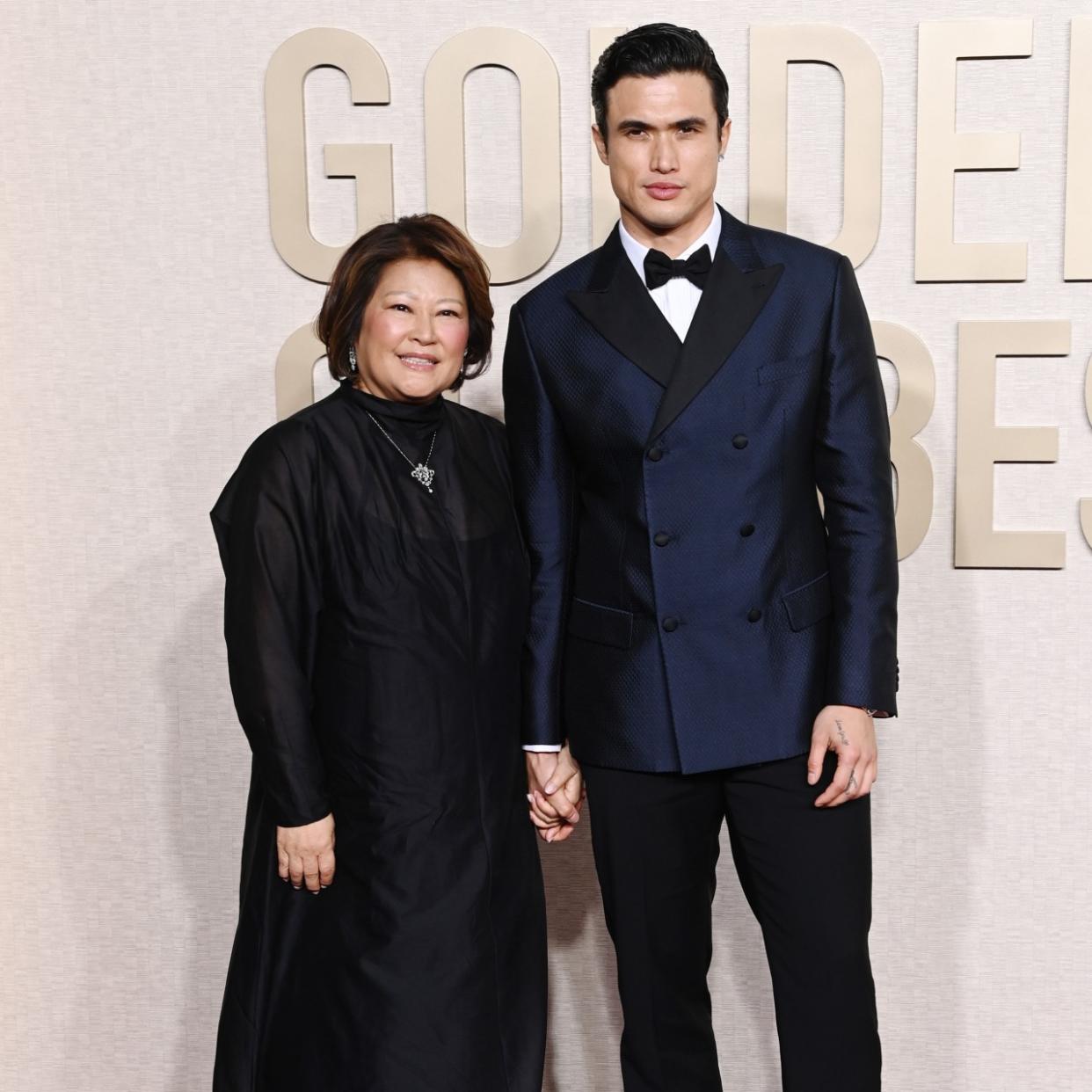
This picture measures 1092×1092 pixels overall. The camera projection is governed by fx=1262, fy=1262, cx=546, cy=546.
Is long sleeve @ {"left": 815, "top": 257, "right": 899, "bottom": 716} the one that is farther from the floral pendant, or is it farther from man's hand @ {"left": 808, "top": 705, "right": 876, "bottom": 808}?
the floral pendant

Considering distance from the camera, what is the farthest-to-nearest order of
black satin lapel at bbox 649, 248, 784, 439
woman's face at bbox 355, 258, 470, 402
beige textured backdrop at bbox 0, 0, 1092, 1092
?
beige textured backdrop at bbox 0, 0, 1092, 1092
woman's face at bbox 355, 258, 470, 402
black satin lapel at bbox 649, 248, 784, 439

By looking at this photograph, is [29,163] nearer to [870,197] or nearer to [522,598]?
[522,598]

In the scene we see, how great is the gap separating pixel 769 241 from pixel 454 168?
2.74 ft

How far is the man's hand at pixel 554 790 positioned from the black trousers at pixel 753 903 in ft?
0.17

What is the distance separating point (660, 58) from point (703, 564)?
689 millimetres

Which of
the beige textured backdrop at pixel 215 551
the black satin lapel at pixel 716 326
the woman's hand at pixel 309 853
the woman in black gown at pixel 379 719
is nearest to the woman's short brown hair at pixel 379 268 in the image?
the woman in black gown at pixel 379 719

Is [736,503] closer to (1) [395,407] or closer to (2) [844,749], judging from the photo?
(2) [844,749]

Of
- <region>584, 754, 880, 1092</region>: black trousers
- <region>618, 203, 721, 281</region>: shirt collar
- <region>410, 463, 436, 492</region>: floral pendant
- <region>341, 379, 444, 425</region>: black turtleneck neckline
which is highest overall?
<region>618, 203, 721, 281</region>: shirt collar

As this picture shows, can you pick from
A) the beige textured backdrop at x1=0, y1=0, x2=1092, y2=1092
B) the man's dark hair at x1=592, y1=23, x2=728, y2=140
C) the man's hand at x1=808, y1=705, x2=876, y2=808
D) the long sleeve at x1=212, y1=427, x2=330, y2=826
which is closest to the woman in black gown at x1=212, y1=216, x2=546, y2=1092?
the long sleeve at x1=212, y1=427, x2=330, y2=826

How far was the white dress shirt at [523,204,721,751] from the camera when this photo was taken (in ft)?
Answer: 5.86

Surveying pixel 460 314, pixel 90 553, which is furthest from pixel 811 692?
pixel 90 553

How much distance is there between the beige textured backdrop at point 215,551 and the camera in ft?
7.72

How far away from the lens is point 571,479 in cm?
188

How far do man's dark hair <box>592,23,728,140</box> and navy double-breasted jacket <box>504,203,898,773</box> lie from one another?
0.20 m
